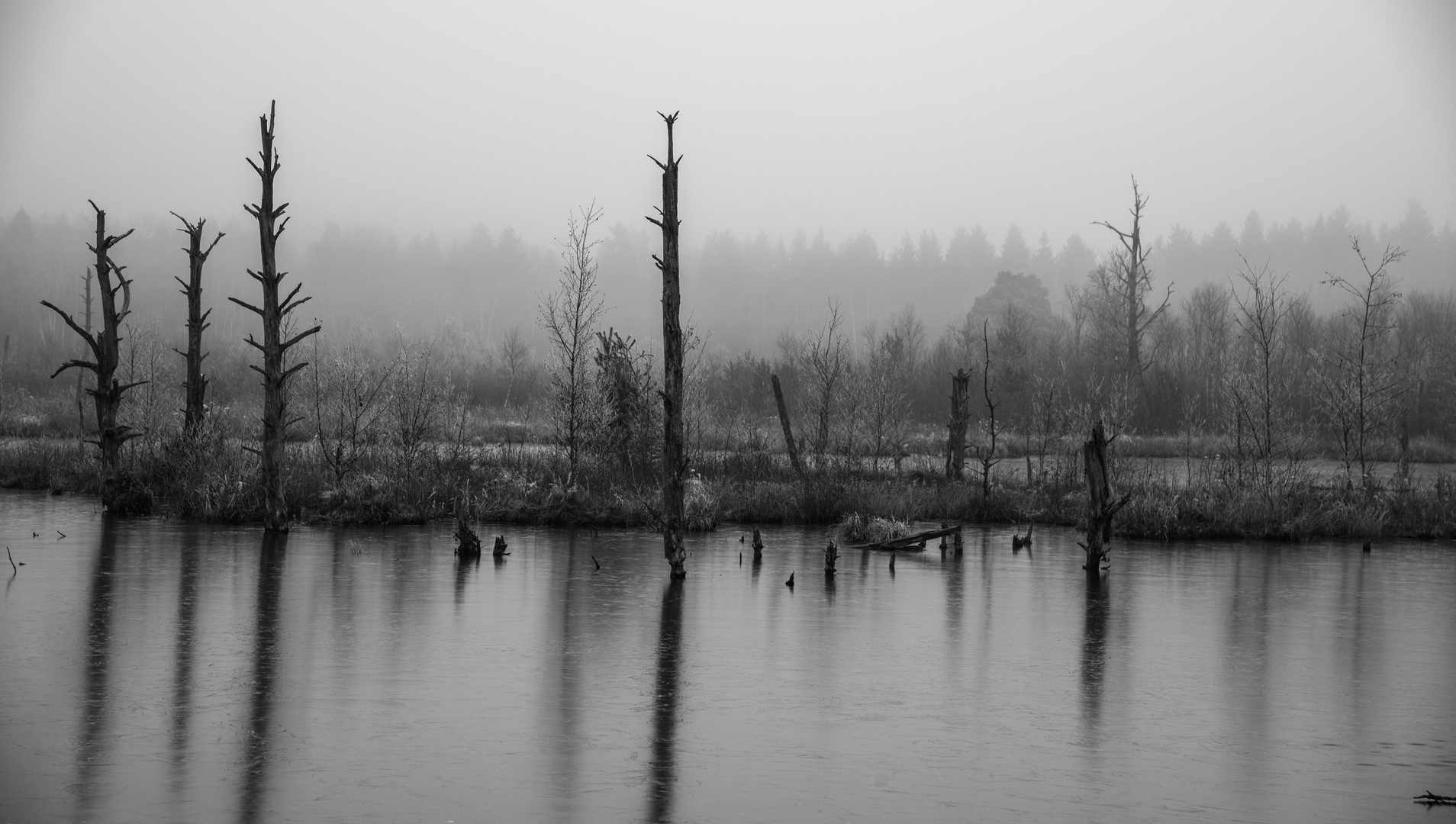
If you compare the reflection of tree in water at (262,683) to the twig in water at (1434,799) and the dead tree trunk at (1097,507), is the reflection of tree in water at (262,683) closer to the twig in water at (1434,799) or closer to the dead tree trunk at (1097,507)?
the twig in water at (1434,799)

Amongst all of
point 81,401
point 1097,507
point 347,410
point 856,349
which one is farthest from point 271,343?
point 856,349

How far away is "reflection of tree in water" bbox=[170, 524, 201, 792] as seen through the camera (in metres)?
8.45

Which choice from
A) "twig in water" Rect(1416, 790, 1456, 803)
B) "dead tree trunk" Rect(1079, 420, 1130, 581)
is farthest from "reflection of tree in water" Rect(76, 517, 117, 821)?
"dead tree trunk" Rect(1079, 420, 1130, 581)

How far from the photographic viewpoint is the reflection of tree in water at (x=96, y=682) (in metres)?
7.86

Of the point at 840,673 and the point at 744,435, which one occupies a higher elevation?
the point at 744,435

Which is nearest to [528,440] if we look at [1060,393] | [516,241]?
[1060,393]

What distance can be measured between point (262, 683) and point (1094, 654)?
Answer: 8487 millimetres

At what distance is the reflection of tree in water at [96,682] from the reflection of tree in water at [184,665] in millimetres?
477

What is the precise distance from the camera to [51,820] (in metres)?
7.06

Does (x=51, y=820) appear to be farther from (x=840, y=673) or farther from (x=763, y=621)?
(x=763, y=621)

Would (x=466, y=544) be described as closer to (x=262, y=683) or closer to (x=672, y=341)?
(x=672, y=341)

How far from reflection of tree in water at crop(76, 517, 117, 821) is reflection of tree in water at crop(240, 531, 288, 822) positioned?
0.91 metres

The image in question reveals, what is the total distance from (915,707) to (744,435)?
29.1 meters

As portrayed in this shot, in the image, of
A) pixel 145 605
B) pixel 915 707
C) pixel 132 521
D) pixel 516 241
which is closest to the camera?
pixel 915 707
